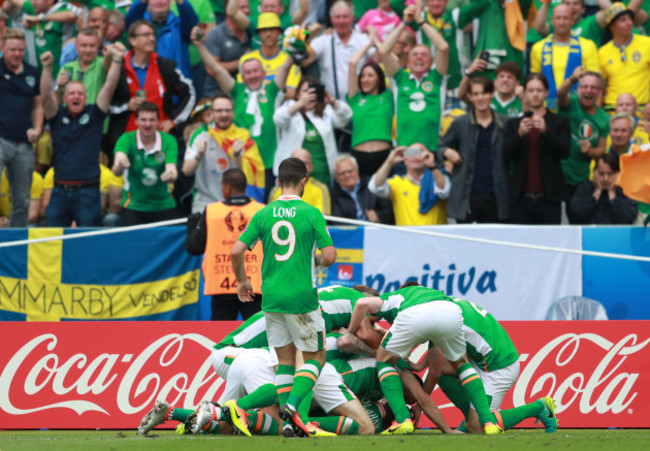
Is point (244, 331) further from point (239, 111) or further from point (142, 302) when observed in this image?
point (239, 111)

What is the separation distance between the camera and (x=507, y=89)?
12.7m

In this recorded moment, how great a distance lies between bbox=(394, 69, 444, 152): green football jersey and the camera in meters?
12.9

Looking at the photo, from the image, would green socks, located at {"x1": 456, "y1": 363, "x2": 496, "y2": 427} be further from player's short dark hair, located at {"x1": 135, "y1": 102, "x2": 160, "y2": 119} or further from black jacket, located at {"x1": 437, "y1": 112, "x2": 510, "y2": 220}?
player's short dark hair, located at {"x1": 135, "y1": 102, "x2": 160, "y2": 119}

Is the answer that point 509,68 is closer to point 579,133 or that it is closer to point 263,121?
point 579,133

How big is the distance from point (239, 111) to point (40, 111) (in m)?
2.40

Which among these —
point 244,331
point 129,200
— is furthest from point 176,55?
point 244,331

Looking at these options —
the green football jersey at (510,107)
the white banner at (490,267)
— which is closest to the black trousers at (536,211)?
the white banner at (490,267)

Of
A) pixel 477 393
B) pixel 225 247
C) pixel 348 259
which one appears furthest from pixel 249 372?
pixel 348 259

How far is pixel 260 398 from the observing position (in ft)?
27.2

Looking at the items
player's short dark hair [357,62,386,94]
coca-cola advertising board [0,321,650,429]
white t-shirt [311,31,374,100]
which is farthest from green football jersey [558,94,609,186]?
coca-cola advertising board [0,321,650,429]

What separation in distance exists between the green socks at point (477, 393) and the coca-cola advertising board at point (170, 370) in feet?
4.82

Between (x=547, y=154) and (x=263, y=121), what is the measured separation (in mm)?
3522

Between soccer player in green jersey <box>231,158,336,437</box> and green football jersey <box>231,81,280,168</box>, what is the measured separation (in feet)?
17.3

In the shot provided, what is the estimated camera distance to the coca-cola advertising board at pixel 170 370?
972cm
